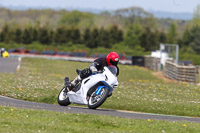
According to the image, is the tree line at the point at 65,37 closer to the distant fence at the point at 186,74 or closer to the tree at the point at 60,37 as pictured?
the tree at the point at 60,37

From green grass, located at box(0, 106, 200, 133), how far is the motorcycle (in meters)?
1.48

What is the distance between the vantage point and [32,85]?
18516mm

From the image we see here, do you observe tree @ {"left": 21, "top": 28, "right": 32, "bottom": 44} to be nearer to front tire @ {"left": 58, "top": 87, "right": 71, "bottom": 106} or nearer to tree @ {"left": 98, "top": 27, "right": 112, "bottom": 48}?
tree @ {"left": 98, "top": 27, "right": 112, "bottom": 48}

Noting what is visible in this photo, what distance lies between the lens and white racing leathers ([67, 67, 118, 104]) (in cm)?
1221

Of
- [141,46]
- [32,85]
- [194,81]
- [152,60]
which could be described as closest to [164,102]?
[32,85]

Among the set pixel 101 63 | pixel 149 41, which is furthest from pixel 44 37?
pixel 101 63

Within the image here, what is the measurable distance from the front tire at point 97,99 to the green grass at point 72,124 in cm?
133

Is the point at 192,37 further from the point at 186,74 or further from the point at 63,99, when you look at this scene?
the point at 63,99

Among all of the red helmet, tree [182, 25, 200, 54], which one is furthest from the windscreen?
tree [182, 25, 200, 54]

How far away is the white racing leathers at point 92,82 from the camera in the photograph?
40.0 ft

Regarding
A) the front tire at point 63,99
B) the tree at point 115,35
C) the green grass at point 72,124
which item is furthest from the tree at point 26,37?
the green grass at point 72,124

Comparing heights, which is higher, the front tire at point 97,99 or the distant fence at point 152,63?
the front tire at point 97,99

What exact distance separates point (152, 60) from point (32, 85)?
31.2 metres

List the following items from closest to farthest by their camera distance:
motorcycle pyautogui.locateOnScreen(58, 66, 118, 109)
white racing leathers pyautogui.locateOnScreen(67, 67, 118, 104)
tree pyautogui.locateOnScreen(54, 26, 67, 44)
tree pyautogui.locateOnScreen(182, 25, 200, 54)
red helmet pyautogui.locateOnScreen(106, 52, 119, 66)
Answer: motorcycle pyautogui.locateOnScreen(58, 66, 118, 109)
white racing leathers pyautogui.locateOnScreen(67, 67, 118, 104)
red helmet pyautogui.locateOnScreen(106, 52, 119, 66)
tree pyautogui.locateOnScreen(54, 26, 67, 44)
tree pyautogui.locateOnScreen(182, 25, 200, 54)
